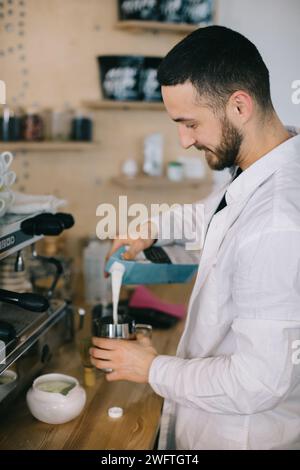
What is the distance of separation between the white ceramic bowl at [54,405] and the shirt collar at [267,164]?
0.63 metres

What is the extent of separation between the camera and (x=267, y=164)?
1.15 metres


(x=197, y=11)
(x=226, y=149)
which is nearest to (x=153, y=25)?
(x=197, y=11)

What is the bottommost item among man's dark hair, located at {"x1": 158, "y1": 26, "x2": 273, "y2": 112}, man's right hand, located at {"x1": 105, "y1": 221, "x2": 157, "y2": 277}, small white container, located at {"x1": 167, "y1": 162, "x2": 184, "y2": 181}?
man's right hand, located at {"x1": 105, "y1": 221, "x2": 157, "y2": 277}

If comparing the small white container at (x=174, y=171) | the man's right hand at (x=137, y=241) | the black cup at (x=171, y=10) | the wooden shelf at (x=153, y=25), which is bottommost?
the man's right hand at (x=137, y=241)

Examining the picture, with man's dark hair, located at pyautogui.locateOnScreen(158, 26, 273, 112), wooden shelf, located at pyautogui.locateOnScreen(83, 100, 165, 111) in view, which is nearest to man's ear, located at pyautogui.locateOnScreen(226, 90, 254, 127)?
man's dark hair, located at pyautogui.locateOnScreen(158, 26, 273, 112)

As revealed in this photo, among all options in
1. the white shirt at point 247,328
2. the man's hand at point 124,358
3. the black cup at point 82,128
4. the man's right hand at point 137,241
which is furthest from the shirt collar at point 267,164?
the black cup at point 82,128

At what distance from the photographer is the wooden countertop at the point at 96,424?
1228 mm

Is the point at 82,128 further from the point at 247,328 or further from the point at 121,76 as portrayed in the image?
the point at 247,328

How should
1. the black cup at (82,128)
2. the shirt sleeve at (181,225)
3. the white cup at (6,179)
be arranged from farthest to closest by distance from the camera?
the black cup at (82,128)
the shirt sleeve at (181,225)
the white cup at (6,179)

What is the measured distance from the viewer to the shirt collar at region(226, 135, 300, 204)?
114 centimetres

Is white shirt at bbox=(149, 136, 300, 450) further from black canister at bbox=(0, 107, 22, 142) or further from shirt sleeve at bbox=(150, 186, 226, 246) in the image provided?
black canister at bbox=(0, 107, 22, 142)

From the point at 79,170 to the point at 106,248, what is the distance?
1.79 feet

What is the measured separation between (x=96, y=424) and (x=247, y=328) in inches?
20.1

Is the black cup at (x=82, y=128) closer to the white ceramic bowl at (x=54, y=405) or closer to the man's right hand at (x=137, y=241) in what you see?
the man's right hand at (x=137, y=241)
